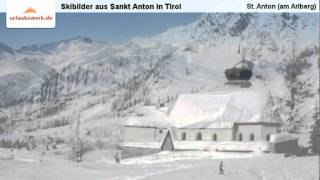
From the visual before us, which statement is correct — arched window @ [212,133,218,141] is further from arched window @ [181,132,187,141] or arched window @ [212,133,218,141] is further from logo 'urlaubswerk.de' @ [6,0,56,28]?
logo 'urlaubswerk.de' @ [6,0,56,28]

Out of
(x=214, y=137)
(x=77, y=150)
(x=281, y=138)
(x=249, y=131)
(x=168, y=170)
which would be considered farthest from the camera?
(x=214, y=137)

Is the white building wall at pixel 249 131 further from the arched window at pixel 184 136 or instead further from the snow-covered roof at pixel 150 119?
the snow-covered roof at pixel 150 119

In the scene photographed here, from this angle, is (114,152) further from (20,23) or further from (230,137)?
(20,23)

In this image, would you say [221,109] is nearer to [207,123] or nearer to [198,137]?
[207,123]

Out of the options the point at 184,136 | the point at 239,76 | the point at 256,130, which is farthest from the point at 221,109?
the point at 239,76

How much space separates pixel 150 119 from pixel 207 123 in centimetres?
191

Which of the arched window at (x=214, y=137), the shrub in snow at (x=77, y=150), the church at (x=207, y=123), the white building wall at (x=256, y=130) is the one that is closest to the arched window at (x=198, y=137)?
the church at (x=207, y=123)

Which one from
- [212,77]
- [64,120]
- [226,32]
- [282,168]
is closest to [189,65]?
[226,32]

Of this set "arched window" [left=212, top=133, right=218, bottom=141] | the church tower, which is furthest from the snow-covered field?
the church tower

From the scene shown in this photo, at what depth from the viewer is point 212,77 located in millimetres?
66625

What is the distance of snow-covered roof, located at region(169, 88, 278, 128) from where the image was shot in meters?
19.1

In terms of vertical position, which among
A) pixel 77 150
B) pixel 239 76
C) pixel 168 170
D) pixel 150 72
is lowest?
pixel 168 170

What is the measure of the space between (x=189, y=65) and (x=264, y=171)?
2874 inches

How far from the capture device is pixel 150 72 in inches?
2322
